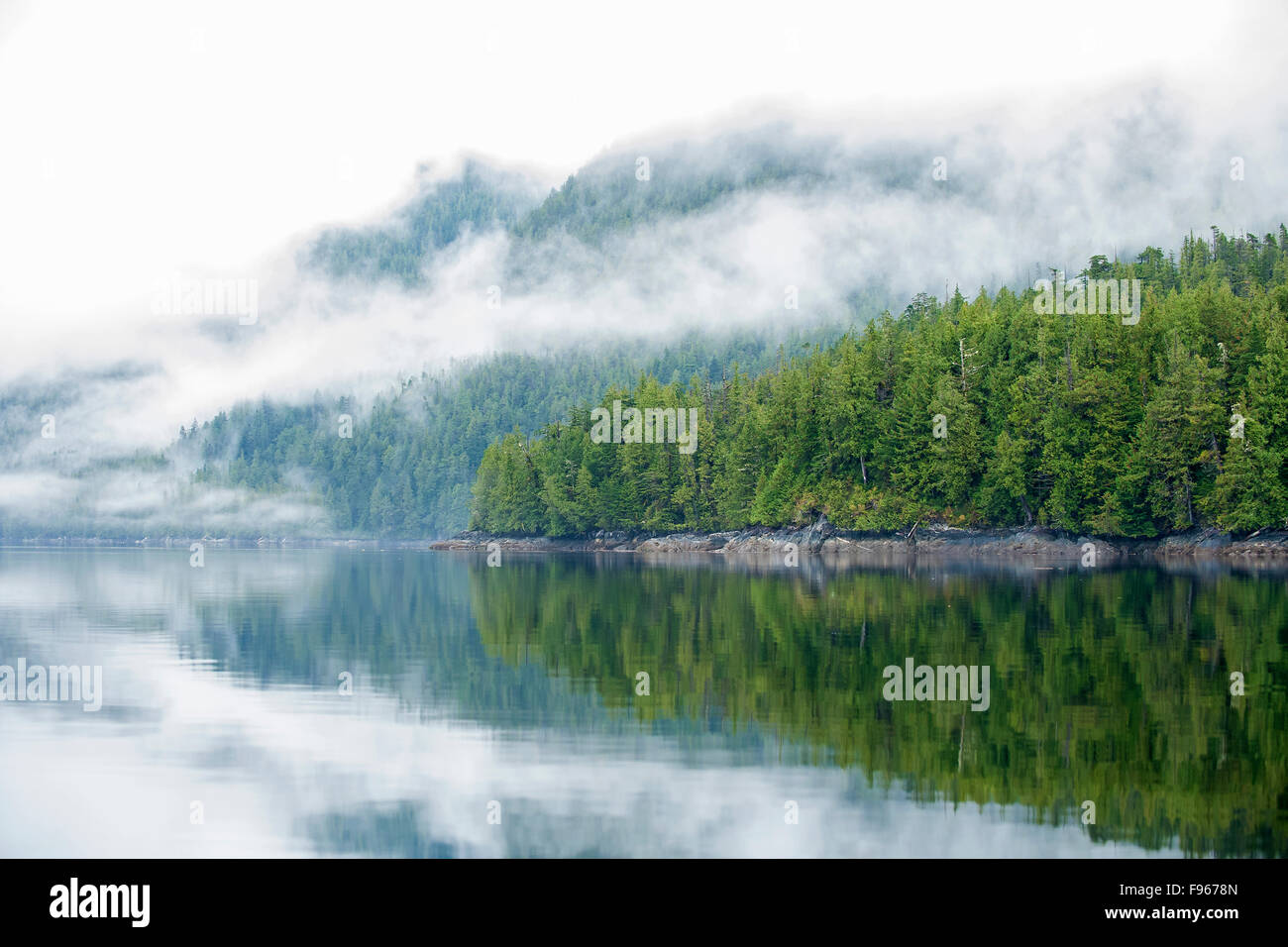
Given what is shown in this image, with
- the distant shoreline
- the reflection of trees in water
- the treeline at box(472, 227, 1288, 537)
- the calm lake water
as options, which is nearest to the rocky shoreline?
the distant shoreline

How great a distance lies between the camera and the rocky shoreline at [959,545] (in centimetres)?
9738

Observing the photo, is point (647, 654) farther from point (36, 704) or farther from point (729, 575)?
point (729, 575)

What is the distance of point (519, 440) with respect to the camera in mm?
198625

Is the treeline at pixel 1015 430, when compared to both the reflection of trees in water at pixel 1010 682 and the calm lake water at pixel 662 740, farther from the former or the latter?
the calm lake water at pixel 662 740

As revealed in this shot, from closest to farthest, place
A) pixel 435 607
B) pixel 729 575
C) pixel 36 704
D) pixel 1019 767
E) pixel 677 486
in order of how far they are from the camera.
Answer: pixel 1019 767 < pixel 36 704 < pixel 435 607 < pixel 729 575 < pixel 677 486

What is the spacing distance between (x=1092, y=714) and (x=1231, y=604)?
27590 mm

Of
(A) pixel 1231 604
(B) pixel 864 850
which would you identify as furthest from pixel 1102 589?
(B) pixel 864 850

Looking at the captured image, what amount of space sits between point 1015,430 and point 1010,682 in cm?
9124

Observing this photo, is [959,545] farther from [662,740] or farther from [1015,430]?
[662,740]

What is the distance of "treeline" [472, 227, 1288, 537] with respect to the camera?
101 meters

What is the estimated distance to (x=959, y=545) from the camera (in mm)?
117188

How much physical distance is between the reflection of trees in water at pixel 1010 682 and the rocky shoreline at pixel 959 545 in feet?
131

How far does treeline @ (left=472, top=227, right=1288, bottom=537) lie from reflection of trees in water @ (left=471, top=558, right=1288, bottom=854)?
146 ft

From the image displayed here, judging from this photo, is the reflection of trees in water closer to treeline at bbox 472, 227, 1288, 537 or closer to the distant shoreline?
the distant shoreline
